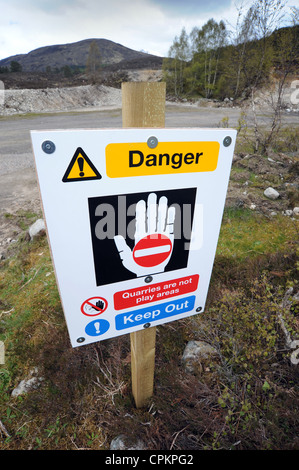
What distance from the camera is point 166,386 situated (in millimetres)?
2199

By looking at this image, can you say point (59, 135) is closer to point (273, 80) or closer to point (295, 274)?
point (295, 274)

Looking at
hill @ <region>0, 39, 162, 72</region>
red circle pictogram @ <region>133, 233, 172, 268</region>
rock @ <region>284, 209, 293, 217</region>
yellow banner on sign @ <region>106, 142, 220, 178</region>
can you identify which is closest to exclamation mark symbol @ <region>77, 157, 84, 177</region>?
yellow banner on sign @ <region>106, 142, 220, 178</region>

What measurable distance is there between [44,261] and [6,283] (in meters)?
0.61

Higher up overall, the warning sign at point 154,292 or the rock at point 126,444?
the warning sign at point 154,292

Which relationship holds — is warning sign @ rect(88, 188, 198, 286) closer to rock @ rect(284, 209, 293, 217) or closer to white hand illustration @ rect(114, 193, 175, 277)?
white hand illustration @ rect(114, 193, 175, 277)

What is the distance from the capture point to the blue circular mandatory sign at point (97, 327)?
1.47m

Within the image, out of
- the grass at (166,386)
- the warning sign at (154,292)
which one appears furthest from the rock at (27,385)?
the warning sign at (154,292)

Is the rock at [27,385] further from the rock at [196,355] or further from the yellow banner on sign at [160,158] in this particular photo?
the yellow banner on sign at [160,158]

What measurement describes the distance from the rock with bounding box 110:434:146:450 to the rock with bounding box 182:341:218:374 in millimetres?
707

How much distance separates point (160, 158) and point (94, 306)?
2.96ft

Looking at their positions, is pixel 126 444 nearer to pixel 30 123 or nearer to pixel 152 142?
pixel 152 142

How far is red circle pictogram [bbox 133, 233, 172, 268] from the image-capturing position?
1.34 m

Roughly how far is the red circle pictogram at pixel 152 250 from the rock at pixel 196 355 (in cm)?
142
